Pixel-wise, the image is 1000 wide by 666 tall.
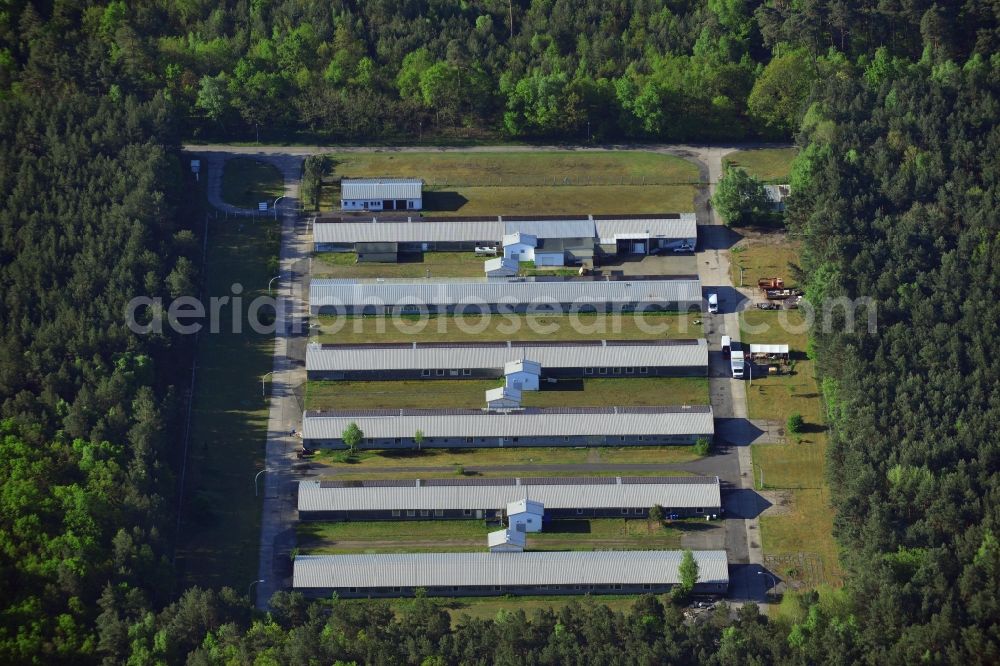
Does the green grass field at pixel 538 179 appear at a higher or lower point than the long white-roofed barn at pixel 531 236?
higher

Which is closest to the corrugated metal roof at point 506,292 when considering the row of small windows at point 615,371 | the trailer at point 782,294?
the trailer at point 782,294

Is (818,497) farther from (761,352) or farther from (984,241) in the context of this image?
(984,241)

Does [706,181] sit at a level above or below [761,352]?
above

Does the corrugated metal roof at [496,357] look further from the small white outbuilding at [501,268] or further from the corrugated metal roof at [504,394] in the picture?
the small white outbuilding at [501,268]

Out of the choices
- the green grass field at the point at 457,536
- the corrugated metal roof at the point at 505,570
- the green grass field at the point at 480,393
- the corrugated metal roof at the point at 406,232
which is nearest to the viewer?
the corrugated metal roof at the point at 505,570

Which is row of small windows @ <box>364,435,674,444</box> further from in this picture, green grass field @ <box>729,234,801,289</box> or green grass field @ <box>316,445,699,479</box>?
green grass field @ <box>729,234,801,289</box>

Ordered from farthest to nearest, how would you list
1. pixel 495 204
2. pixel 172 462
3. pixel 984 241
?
pixel 495 204 < pixel 984 241 < pixel 172 462

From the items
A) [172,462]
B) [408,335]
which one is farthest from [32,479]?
[408,335]
